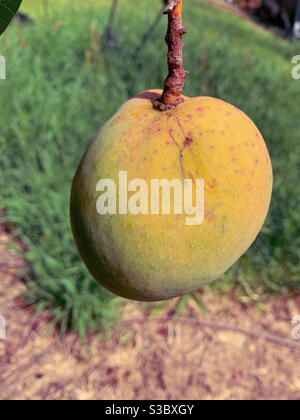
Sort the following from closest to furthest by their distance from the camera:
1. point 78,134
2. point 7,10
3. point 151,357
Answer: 1. point 7,10
2. point 151,357
3. point 78,134

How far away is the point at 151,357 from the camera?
6.06 ft

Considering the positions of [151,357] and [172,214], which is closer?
[172,214]

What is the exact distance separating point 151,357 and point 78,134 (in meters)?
1.14

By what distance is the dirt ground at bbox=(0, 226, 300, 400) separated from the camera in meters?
1.73

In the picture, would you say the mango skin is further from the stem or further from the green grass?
the green grass

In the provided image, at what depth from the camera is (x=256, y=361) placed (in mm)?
1911

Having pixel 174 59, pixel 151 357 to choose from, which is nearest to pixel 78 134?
pixel 151 357

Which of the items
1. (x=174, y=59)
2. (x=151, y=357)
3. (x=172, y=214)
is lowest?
(x=151, y=357)

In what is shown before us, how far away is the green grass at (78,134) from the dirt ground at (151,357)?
112mm

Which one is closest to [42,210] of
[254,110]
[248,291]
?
[248,291]

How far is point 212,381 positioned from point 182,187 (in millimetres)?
1644

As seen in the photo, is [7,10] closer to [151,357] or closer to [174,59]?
[174,59]

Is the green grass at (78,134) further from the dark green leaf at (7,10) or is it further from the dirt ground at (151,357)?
the dark green leaf at (7,10)

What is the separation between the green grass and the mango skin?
0.92 meters
